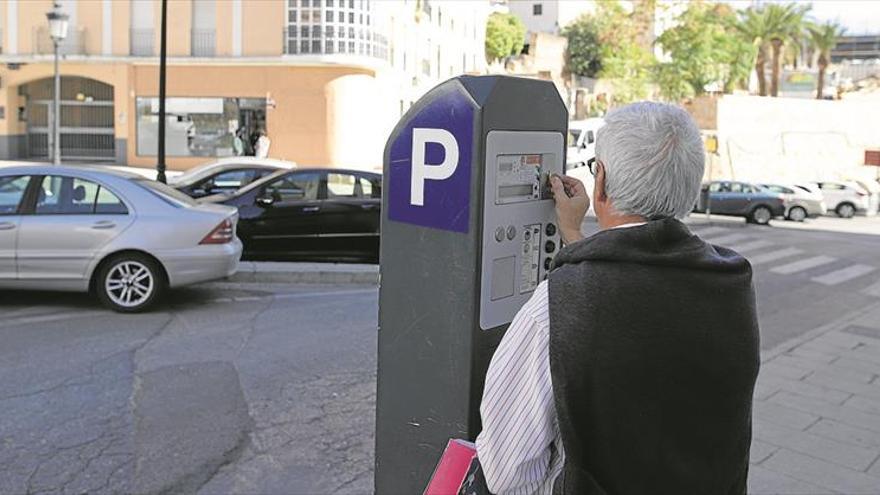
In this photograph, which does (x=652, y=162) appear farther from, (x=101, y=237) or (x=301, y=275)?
(x=301, y=275)

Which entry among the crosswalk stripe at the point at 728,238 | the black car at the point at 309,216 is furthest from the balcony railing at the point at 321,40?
the black car at the point at 309,216

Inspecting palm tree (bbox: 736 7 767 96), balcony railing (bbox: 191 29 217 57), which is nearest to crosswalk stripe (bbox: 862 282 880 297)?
balcony railing (bbox: 191 29 217 57)

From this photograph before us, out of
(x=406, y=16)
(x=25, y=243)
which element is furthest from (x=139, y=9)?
(x=25, y=243)

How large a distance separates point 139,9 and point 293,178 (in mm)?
25288

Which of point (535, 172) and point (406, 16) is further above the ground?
point (406, 16)

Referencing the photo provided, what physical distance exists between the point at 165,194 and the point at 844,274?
12160 mm

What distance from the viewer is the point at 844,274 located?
637 inches

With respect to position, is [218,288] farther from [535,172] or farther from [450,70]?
[450,70]

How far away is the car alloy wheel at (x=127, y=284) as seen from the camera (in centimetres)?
866

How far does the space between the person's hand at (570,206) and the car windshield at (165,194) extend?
23.0 ft

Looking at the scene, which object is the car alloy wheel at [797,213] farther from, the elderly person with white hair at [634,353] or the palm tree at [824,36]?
the elderly person with white hair at [634,353]

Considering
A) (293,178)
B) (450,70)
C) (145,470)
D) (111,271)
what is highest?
(450,70)

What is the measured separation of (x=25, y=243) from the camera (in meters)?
8.65

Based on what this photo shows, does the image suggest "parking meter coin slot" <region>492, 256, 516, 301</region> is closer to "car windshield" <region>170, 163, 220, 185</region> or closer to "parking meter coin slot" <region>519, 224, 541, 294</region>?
"parking meter coin slot" <region>519, 224, 541, 294</region>
